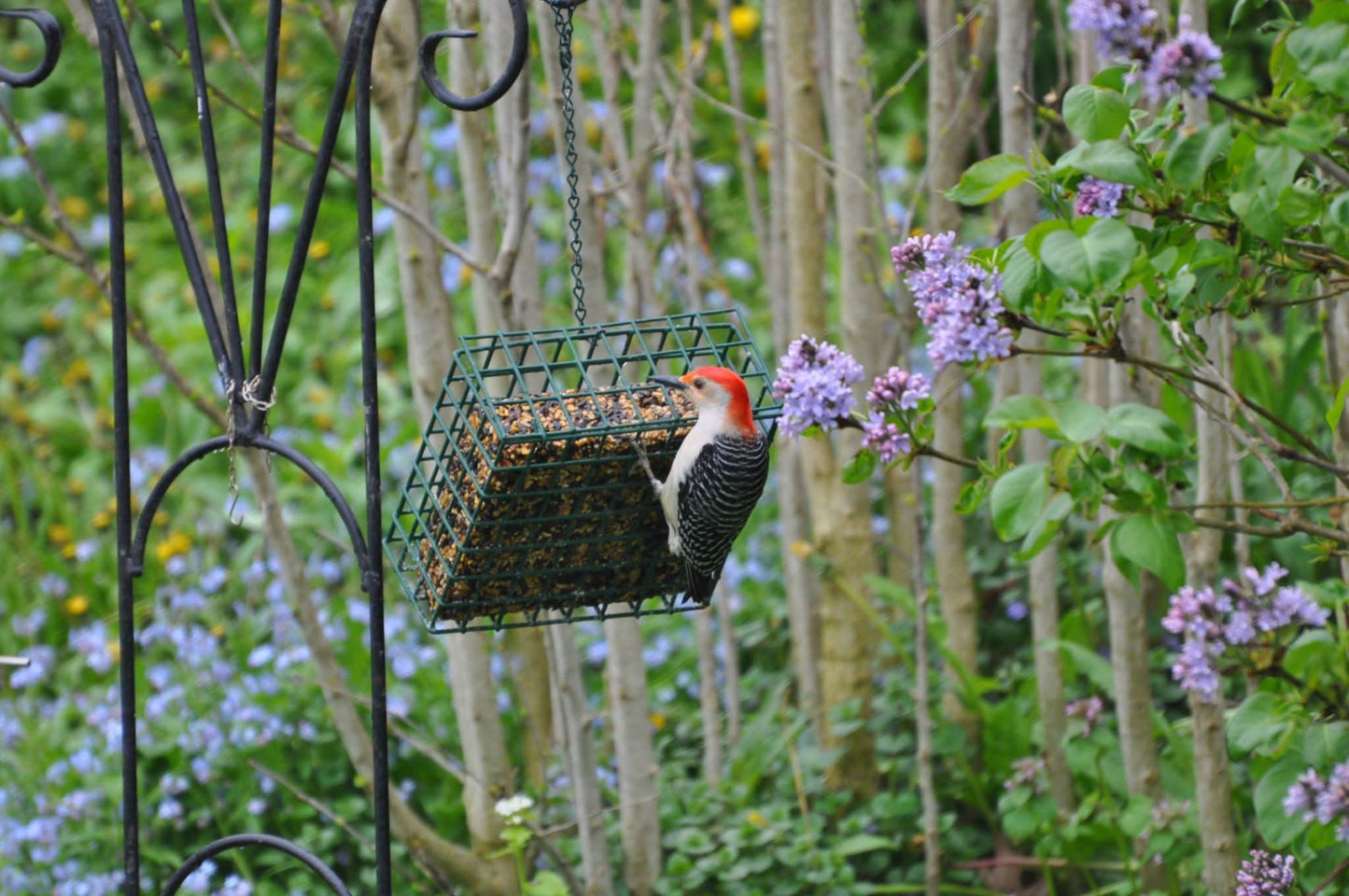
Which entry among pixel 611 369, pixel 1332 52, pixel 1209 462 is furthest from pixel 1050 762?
pixel 1332 52

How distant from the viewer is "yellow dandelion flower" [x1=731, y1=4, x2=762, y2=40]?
27.9 feet

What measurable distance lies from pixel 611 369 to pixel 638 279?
56cm

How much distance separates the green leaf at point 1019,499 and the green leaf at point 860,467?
28 centimetres

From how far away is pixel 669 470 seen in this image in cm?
314

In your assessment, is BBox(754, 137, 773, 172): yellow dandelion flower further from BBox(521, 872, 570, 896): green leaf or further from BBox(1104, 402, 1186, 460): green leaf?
BBox(1104, 402, 1186, 460): green leaf

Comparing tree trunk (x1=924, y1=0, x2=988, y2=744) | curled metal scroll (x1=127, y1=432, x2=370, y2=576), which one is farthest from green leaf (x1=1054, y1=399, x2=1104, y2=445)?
tree trunk (x1=924, y1=0, x2=988, y2=744)

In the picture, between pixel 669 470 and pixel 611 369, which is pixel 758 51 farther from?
pixel 669 470

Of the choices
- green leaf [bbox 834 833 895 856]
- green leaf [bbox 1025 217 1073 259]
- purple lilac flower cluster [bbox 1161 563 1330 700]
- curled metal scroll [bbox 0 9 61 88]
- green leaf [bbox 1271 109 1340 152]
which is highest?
curled metal scroll [bbox 0 9 61 88]

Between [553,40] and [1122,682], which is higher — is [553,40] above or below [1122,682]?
above

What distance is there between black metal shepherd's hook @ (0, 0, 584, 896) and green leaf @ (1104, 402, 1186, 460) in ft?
3.71

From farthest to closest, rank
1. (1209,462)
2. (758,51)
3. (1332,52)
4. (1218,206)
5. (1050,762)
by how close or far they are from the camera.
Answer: (758,51)
(1050,762)
(1209,462)
(1218,206)
(1332,52)

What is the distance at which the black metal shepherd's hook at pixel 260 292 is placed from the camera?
8.27ft

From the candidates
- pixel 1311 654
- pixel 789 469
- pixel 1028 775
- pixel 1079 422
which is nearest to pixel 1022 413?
pixel 1079 422

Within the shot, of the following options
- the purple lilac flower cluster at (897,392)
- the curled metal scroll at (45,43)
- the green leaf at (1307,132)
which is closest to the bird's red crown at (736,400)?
the purple lilac flower cluster at (897,392)
